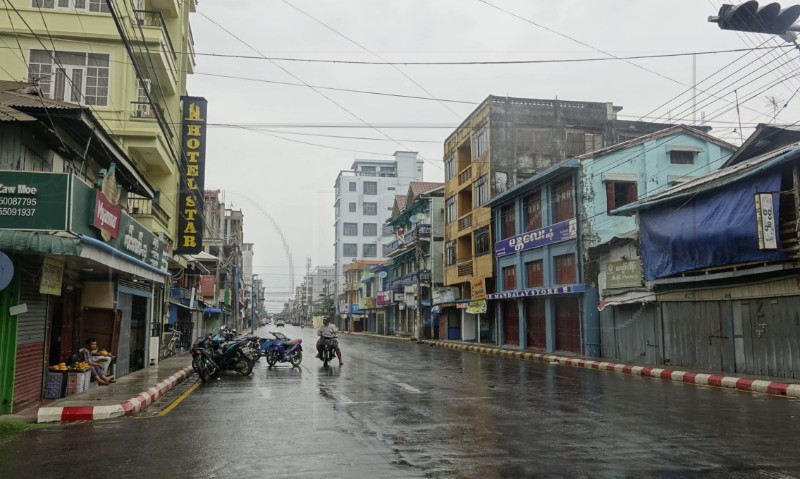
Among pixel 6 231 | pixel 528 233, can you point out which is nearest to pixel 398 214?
pixel 528 233

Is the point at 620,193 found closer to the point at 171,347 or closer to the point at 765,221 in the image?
the point at 765,221

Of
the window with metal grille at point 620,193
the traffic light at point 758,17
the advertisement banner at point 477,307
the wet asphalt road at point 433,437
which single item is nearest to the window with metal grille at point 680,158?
the window with metal grille at point 620,193

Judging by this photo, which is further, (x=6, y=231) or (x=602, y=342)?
(x=602, y=342)

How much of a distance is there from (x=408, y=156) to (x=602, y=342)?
91.4 m

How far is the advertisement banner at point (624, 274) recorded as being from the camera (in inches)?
934

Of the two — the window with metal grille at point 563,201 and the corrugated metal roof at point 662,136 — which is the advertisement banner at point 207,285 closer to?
the window with metal grille at point 563,201

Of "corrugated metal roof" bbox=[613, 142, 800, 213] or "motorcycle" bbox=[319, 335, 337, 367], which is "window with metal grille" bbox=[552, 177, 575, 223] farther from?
"motorcycle" bbox=[319, 335, 337, 367]

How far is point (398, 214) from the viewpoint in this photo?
66.5 m

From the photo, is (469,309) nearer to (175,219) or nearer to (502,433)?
(175,219)

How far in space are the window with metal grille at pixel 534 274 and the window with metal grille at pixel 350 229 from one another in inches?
3245

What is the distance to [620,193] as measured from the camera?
30.1 metres

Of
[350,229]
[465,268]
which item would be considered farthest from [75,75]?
[350,229]

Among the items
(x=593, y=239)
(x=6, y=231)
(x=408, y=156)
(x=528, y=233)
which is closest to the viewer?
(x=6, y=231)

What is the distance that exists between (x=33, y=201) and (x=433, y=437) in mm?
7992
